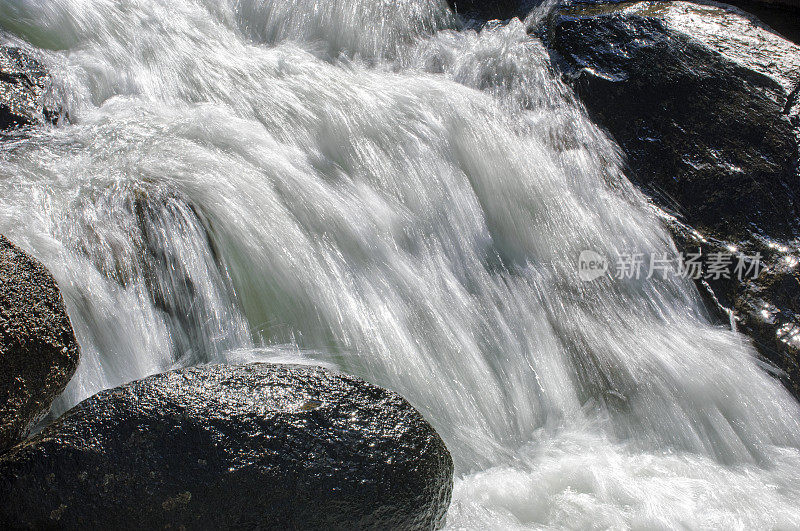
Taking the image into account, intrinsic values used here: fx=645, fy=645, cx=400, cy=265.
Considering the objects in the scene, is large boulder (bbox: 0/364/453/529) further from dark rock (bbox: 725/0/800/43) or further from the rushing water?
dark rock (bbox: 725/0/800/43)

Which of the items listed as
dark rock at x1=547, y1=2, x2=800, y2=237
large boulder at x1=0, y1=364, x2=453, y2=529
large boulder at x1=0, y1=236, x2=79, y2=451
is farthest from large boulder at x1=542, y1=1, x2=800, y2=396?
large boulder at x1=0, y1=236, x2=79, y2=451

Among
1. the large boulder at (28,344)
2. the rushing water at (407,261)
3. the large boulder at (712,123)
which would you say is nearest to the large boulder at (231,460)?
the large boulder at (28,344)

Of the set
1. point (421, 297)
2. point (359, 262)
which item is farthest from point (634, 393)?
point (359, 262)

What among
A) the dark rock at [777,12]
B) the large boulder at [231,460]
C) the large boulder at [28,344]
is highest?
the dark rock at [777,12]

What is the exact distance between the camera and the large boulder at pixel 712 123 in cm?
395

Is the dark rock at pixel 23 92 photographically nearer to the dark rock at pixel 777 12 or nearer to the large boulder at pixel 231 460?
the large boulder at pixel 231 460

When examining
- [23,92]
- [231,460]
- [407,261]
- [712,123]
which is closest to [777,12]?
[712,123]

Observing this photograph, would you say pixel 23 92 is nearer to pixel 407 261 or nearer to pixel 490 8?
pixel 407 261

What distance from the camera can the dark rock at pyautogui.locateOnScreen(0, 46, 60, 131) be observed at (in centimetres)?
368

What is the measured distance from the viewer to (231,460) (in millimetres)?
2146

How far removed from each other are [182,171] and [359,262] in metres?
1.11

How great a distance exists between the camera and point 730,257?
160 inches

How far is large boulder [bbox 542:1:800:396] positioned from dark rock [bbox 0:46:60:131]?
12.1 ft

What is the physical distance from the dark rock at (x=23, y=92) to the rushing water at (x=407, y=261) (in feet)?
0.45
